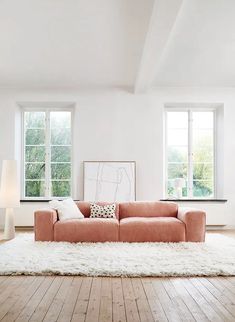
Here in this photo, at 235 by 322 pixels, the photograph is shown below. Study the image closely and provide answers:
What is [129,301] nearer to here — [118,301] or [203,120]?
[118,301]

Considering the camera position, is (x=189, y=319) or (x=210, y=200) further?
(x=210, y=200)

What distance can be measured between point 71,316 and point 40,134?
252 inches

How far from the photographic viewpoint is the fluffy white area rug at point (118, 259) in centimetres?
439

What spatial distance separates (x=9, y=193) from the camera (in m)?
7.31

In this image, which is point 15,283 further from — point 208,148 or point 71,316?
point 208,148

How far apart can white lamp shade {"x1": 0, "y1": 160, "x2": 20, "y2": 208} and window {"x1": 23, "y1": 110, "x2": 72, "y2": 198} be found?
1.56 metres

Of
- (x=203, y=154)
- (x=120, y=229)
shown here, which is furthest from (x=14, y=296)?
(x=203, y=154)

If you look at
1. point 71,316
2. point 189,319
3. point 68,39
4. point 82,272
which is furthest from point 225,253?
point 68,39

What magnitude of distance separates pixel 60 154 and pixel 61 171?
0.37m

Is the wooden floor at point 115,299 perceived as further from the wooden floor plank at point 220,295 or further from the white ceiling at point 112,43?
the white ceiling at point 112,43

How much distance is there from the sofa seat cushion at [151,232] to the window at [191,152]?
8.56 feet

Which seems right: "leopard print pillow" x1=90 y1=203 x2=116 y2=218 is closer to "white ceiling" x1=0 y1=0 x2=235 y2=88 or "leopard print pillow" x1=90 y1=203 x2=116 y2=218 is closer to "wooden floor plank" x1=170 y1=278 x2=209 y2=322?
"white ceiling" x1=0 y1=0 x2=235 y2=88

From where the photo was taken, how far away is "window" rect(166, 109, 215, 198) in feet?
29.7

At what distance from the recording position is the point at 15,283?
4.00m
